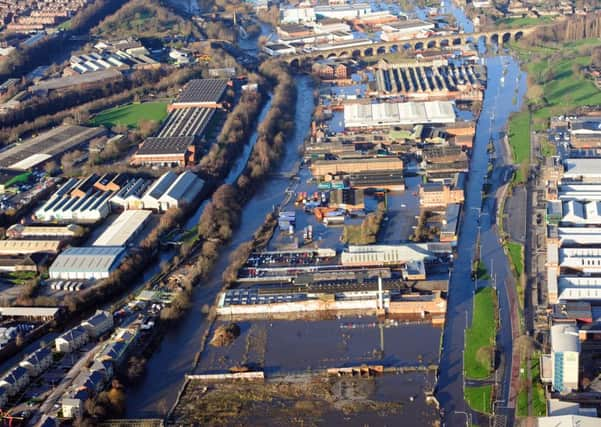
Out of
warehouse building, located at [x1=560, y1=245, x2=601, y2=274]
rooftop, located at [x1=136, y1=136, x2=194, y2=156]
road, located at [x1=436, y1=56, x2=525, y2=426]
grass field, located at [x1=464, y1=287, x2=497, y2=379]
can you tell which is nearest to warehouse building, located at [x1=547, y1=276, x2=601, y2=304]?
warehouse building, located at [x1=560, y1=245, x2=601, y2=274]

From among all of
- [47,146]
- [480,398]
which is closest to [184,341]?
[480,398]

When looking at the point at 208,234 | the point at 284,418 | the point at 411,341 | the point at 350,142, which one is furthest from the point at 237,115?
the point at 284,418

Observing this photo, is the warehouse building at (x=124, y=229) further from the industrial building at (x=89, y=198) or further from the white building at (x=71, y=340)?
the white building at (x=71, y=340)

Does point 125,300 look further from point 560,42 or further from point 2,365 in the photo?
point 560,42

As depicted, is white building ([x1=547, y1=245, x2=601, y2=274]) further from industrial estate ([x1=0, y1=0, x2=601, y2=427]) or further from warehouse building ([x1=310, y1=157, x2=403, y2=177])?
warehouse building ([x1=310, y1=157, x2=403, y2=177])

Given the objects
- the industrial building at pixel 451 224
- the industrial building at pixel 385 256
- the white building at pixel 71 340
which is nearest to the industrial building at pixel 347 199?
the industrial building at pixel 451 224

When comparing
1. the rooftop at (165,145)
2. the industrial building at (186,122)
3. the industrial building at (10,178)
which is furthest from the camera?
the industrial building at (186,122)
